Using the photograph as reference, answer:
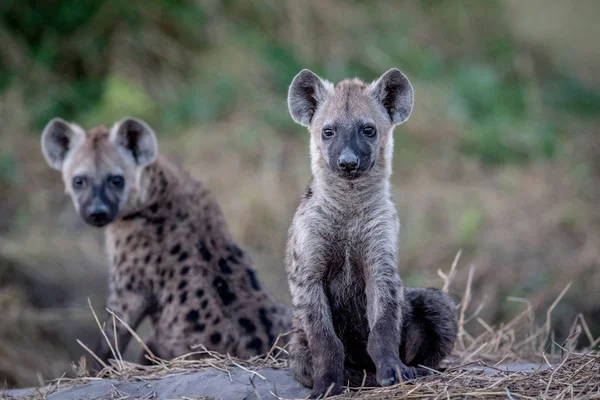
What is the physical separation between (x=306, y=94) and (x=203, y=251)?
1421 millimetres

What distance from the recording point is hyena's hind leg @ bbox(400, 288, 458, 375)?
5051 mm

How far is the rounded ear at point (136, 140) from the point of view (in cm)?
678

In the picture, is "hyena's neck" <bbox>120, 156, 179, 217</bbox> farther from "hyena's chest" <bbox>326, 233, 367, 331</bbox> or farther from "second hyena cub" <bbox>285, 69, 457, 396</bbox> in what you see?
"hyena's chest" <bbox>326, 233, 367, 331</bbox>

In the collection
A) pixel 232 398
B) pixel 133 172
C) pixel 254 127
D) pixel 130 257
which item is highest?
pixel 254 127

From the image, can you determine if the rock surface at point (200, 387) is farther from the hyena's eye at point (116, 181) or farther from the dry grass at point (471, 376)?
the hyena's eye at point (116, 181)

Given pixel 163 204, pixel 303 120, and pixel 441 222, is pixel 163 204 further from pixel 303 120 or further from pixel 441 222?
pixel 441 222

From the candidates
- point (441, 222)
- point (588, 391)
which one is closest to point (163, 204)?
point (588, 391)

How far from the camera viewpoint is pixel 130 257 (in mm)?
6422

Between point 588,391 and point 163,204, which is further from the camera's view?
point 163,204

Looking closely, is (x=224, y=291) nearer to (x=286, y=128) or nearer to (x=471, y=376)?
(x=471, y=376)

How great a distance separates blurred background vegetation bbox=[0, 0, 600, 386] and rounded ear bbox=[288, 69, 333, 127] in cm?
370

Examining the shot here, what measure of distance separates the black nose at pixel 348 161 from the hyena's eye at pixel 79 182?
96.4 inches

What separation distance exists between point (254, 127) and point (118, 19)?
6.95 ft

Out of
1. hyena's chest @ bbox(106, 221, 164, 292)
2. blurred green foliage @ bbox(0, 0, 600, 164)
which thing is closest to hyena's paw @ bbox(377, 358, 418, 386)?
hyena's chest @ bbox(106, 221, 164, 292)
